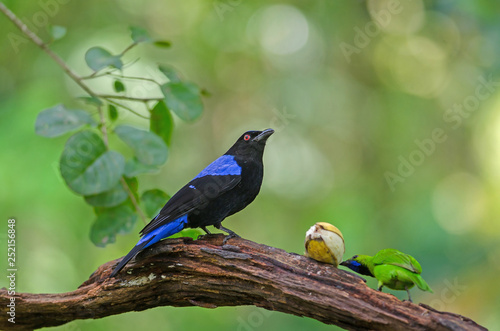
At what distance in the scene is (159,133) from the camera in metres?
3.25

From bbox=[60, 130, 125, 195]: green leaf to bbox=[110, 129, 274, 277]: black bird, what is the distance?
1.08ft

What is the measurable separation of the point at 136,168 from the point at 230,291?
1.01 m

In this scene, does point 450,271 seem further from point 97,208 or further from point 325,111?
point 97,208

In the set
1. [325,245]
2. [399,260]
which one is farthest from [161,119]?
[399,260]

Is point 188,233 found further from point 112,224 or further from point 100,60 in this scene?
point 100,60

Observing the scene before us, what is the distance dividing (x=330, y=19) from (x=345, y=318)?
247 inches

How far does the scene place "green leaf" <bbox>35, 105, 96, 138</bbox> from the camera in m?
2.71

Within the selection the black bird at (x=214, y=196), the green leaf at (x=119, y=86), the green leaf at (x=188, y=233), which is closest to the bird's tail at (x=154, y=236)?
the black bird at (x=214, y=196)

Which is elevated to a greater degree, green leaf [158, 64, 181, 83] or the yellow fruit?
green leaf [158, 64, 181, 83]

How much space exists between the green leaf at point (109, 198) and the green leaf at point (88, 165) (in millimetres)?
234

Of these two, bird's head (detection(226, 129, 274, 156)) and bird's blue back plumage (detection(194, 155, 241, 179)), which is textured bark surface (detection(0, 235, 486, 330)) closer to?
bird's blue back plumage (detection(194, 155, 241, 179))

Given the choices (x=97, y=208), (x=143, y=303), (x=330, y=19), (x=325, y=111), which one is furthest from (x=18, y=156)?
(x=330, y=19)

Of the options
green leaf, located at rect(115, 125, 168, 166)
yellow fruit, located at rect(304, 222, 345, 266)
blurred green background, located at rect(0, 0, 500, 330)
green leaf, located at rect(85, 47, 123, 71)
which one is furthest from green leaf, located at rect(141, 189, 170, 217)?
blurred green background, located at rect(0, 0, 500, 330)

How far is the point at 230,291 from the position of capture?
8.22ft
